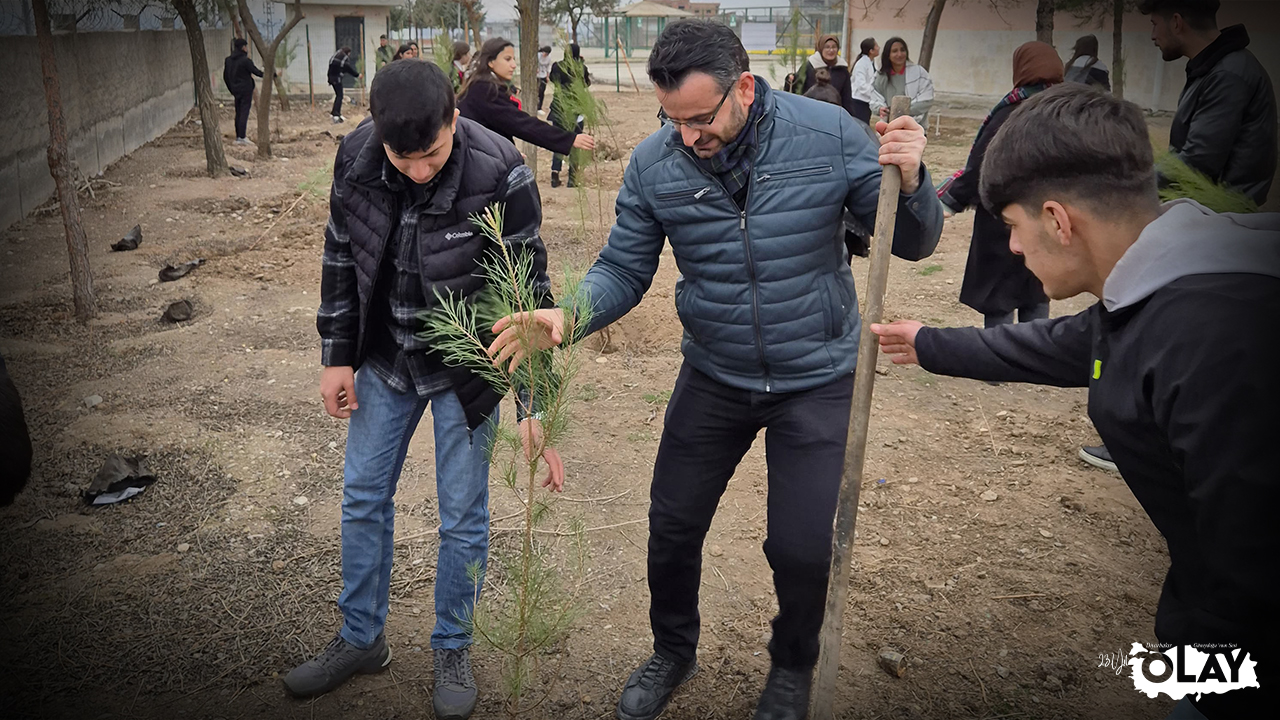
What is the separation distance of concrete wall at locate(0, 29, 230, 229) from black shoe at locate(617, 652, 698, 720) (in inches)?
332

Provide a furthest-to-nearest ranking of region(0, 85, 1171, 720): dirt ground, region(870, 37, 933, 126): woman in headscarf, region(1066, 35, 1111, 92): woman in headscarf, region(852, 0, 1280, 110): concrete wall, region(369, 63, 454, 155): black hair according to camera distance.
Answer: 1. region(852, 0, 1280, 110): concrete wall
2. region(870, 37, 933, 126): woman in headscarf
3. region(1066, 35, 1111, 92): woman in headscarf
4. region(0, 85, 1171, 720): dirt ground
5. region(369, 63, 454, 155): black hair

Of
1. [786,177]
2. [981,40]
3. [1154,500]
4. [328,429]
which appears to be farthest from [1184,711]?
[981,40]

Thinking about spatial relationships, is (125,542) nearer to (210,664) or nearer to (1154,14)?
(210,664)

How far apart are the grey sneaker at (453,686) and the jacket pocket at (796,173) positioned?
1.51 metres

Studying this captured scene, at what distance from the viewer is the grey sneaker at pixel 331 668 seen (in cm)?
265

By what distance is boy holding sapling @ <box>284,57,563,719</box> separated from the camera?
235cm

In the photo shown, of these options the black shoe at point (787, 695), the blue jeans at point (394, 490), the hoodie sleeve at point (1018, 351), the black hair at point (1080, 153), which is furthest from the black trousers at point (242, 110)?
the black hair at point (1080, 153)

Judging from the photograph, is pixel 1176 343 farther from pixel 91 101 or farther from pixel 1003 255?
pixel 91 101

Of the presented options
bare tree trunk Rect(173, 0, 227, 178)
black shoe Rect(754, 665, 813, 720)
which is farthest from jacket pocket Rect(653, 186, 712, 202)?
bare tree trunk Rect(173, 0, 227, 178)

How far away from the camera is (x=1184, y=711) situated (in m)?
1.54

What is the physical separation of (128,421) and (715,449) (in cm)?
329

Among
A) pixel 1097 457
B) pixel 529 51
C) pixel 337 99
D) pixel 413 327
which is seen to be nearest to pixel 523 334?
pixel 413 327

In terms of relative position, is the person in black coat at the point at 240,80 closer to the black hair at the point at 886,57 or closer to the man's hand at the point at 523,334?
the black hair at the point at 886,57

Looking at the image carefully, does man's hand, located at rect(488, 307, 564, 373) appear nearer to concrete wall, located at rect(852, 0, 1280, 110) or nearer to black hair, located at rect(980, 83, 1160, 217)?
black hair, located at rect(980, 83, 1160, 217)
